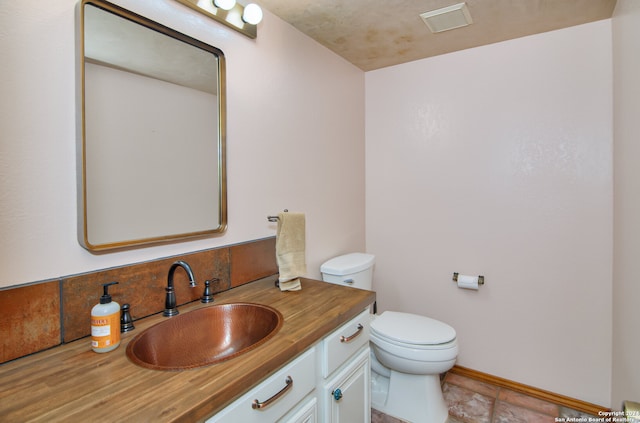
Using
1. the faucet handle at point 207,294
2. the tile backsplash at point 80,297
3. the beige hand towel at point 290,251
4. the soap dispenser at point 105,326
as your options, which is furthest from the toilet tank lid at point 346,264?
the soap dispenser at point 105,326

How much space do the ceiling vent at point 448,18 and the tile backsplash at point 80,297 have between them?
63.4 inches

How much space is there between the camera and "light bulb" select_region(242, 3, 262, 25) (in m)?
1.50

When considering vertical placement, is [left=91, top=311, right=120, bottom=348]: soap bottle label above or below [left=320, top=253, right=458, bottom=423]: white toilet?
above

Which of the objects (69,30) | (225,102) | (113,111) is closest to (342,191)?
(225,102)

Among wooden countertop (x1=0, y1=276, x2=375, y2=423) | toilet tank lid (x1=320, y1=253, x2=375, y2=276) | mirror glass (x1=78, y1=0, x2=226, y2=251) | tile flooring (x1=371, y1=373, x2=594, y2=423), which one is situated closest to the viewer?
wooden countertop (x1=0, y1=276, x2=375, y2=423)

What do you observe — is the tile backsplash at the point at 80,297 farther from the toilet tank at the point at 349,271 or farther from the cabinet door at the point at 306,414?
the toilet tank at the point at 349,271

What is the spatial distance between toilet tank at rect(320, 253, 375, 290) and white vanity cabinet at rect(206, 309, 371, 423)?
1.81 ft

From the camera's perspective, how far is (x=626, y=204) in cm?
156

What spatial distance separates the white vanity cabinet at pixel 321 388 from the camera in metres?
0.89

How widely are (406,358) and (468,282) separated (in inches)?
30.0

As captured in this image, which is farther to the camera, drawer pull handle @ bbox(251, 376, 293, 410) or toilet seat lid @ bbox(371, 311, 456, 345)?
toilet seat lid @ bbox(371, 311, 456, 345)

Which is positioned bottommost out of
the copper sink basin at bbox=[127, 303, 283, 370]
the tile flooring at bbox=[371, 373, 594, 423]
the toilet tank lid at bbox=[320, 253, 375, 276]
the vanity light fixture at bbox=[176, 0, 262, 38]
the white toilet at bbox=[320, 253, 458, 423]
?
the tile flooring at bbox=[371, 373, 594, 423]

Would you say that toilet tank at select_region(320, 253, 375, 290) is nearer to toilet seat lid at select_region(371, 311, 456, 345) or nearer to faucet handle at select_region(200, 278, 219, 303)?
toilet seat lid at select_region(371, 311, 456, 345)

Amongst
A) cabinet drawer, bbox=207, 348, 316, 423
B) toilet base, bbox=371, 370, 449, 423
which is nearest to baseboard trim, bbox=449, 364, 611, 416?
toilet base, bbox=371, 370, 449, 423
